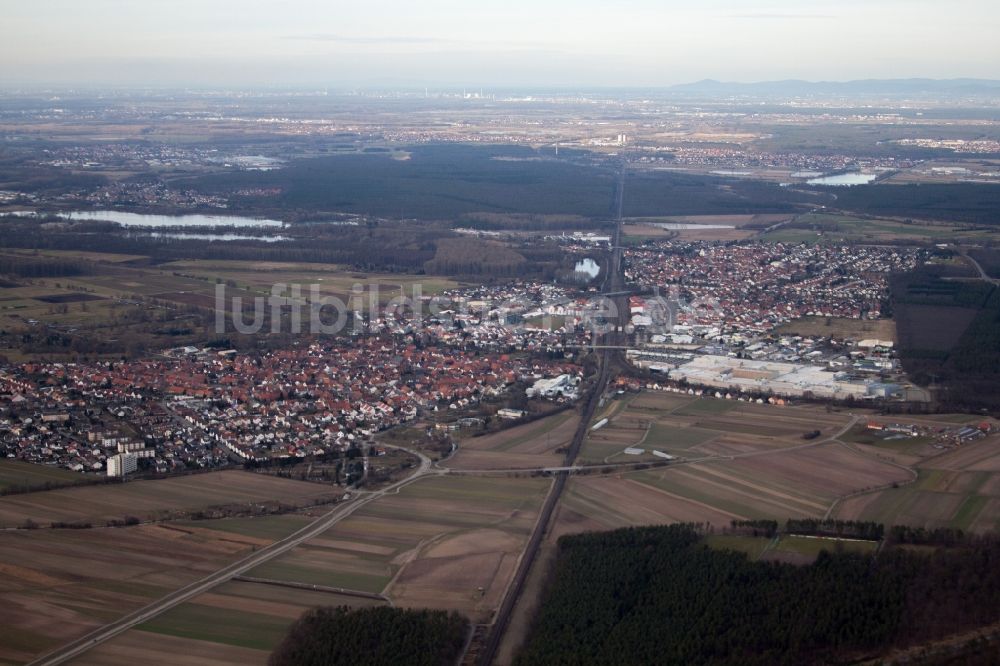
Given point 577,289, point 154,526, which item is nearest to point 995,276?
point 577,289

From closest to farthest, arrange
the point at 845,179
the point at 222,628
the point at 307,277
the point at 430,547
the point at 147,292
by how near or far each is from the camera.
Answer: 1. the point at 222,628
2. the point at 430,547
3. the point at 147,292
4. the point at 307,277
5. the point at 845,179

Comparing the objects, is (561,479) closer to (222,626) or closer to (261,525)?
(261,525)

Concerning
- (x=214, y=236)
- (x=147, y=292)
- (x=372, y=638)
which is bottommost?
(x=372, y=638)

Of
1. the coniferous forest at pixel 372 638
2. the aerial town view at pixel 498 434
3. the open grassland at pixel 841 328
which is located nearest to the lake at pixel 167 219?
the aerial town view at pixel 498 434

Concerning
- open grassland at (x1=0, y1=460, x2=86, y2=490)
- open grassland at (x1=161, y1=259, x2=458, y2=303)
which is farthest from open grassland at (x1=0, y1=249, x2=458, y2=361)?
open grassland at (x1=0, y1=460, x2=86, y2=490)

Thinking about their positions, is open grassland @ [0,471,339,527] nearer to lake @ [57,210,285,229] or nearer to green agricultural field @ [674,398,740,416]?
green agricultural field @ [674,398,740,416]

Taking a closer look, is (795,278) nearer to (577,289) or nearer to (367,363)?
(577,289)

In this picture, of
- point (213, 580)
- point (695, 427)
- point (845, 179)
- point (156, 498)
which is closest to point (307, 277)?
point (695, 427)
